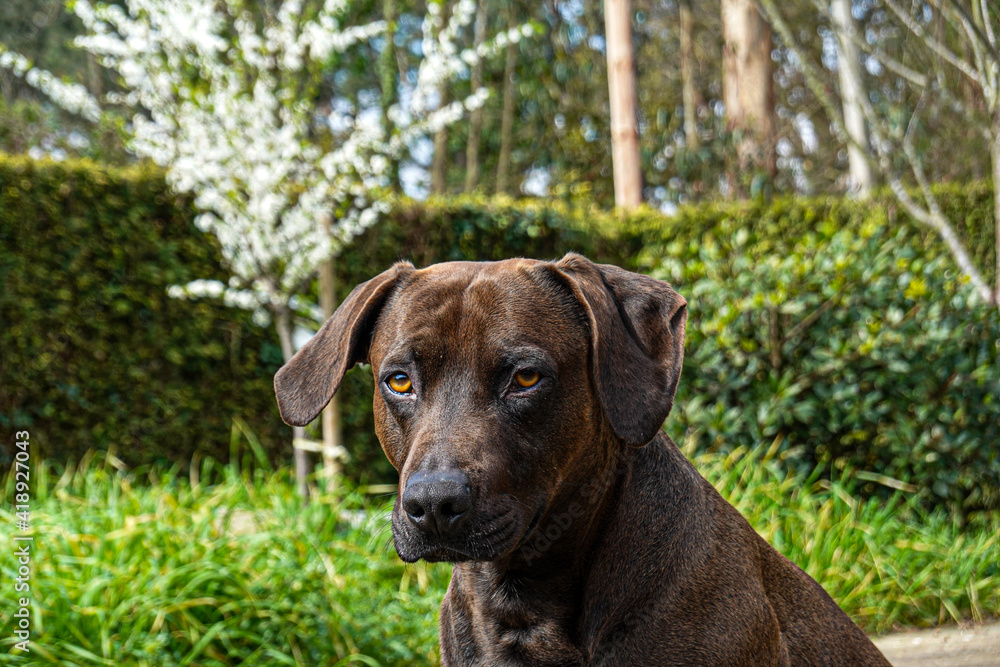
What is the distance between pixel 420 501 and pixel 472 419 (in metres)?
0.26

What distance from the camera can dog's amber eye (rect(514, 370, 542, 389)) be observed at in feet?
6.66

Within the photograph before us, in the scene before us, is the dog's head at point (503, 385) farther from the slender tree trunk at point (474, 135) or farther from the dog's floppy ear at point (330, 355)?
the slender tree trunk at point (474, 135)

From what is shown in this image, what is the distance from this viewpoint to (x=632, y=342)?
2.13 meters

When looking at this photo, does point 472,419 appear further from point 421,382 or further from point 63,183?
point 63,183

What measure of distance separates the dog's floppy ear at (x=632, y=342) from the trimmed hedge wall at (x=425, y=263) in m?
3.56

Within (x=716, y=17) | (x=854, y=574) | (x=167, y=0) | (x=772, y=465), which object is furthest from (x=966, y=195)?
(x=716, y=17)

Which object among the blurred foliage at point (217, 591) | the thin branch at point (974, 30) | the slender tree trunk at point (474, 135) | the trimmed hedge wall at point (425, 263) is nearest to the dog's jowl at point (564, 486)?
the blurred foliage at point (217, 591)

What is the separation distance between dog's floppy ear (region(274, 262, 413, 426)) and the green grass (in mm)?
1652

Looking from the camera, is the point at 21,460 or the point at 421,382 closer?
the point at 421,382

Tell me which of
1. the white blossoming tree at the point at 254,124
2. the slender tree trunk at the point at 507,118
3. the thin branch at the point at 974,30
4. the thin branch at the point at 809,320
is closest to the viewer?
the thin branch at the point at 974,30

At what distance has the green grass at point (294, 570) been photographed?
353 cm

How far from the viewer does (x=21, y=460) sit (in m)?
5.61

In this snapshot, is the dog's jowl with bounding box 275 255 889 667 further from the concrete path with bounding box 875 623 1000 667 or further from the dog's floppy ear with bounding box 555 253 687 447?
the concrete path with bounding box 875 623 1000 667

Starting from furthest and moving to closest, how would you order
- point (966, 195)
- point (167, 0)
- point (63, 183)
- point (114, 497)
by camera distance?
point (966, 195)
point (63, 183)
point (167, 0)
point (114, 497)
